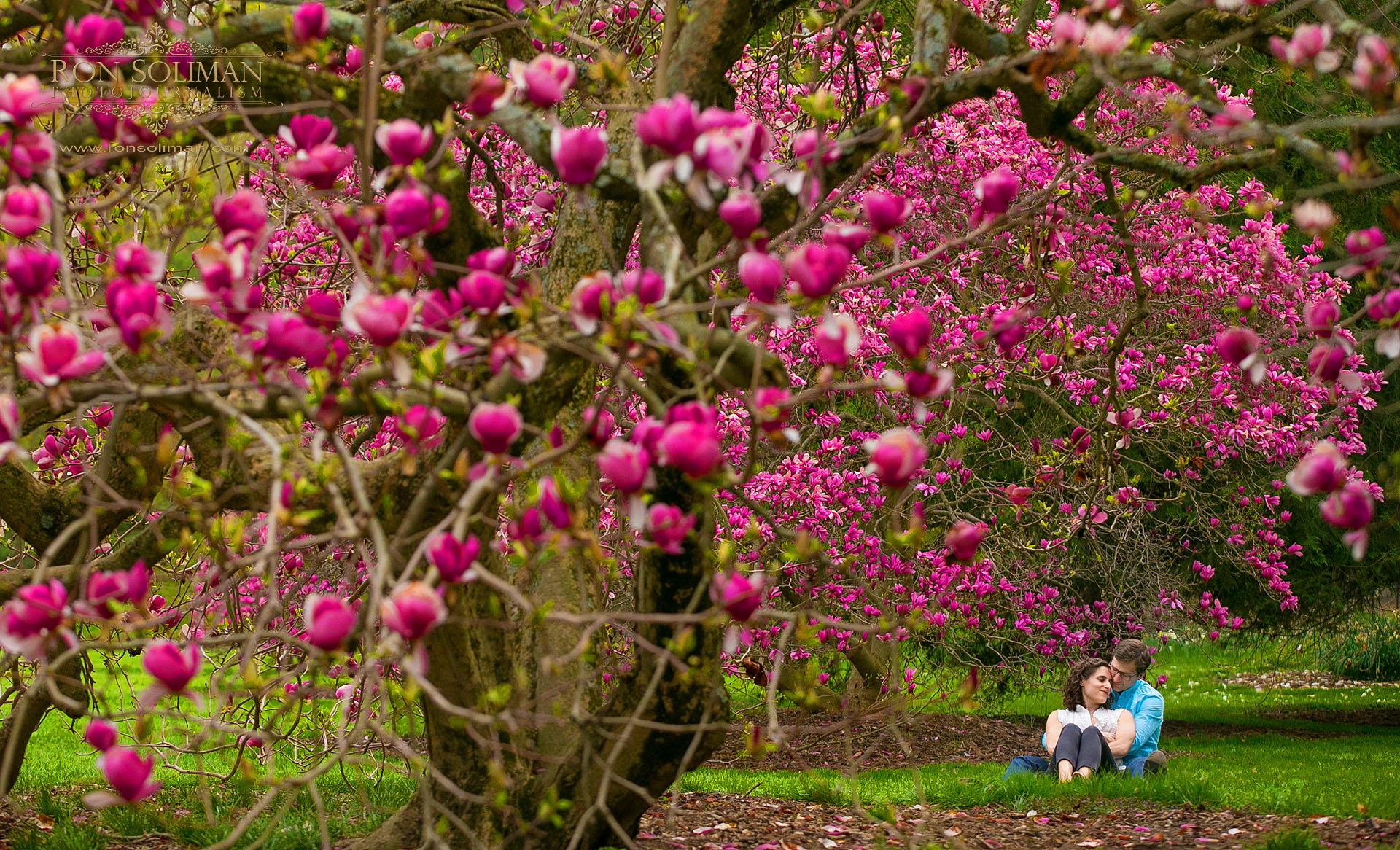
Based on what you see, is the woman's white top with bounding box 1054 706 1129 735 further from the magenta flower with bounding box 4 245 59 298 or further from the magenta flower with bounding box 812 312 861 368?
the magenta flower with bounding box 4 245 59 298

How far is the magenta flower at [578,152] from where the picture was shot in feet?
6.57

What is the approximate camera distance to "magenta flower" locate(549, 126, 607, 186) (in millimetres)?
2002

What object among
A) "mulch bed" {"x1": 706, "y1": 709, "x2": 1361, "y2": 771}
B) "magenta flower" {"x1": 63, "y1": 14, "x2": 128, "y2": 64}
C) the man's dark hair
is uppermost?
"magenta flower" {"x1": 63, "y1": 14, "x2": 128, "y2": 64}

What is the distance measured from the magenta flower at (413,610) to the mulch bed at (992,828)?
115 inches

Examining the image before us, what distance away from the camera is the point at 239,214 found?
2.10 meters

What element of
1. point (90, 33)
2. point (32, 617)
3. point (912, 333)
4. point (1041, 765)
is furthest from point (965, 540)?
point (1041, 765)

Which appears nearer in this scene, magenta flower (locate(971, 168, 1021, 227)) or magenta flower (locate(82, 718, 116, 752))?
magenta flower (locate(82, 718, 116, 752))

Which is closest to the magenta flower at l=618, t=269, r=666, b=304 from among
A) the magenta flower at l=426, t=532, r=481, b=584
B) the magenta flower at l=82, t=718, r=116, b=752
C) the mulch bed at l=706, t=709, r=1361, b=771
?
the magenta flower at l=426, t=532, r=481, b=584

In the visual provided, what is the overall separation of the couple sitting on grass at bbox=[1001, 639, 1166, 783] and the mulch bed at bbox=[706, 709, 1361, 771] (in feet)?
4.59

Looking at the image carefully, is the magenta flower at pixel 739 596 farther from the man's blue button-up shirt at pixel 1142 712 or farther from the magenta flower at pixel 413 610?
the man's blue button-up shirt at pixel 1142 712

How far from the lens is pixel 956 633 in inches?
398

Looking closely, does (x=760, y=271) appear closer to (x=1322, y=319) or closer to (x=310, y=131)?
(x=310, y=131)

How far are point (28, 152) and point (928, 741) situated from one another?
31.2ft

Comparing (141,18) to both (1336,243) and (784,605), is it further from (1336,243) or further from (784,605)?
(1336,243)
